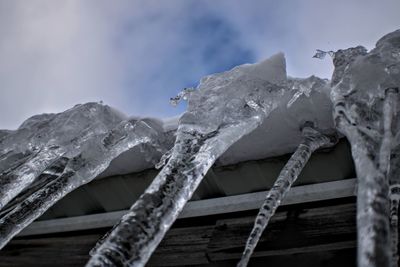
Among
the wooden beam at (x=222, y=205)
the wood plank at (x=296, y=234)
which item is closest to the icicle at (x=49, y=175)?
the wooden beam at (x=222, y=205)

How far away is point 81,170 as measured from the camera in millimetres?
2174

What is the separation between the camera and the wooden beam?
2154 mm

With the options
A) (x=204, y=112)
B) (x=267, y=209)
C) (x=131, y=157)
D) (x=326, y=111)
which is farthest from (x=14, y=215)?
(x=326, y=111)

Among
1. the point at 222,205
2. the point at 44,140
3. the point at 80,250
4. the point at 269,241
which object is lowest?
the point at 269,241

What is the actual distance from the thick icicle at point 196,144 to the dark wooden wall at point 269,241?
0.61 m

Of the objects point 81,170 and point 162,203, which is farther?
point 81,170

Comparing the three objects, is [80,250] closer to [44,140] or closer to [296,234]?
[44,140]

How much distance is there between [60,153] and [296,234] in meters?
1.19

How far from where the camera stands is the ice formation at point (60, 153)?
81.9 inches

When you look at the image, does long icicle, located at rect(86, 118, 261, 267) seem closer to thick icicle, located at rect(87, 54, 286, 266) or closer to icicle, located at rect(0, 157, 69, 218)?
thick icicle, located at rect(87, 54, 286, 266)

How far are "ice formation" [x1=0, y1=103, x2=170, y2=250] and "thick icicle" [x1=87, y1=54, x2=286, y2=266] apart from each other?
439 millimetres

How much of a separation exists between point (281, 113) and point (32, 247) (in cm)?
186

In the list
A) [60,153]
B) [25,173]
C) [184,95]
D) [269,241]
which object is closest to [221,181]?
[269,241]

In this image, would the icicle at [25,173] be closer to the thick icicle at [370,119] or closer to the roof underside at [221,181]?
the roof underside at [221,181]
